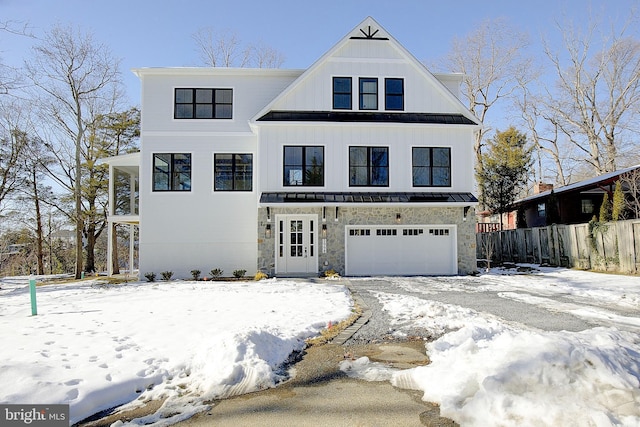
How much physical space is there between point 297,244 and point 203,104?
700 cm

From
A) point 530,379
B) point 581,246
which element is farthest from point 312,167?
point 530,379

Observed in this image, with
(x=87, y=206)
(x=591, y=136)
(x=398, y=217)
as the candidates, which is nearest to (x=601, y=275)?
(x=398, y=217)

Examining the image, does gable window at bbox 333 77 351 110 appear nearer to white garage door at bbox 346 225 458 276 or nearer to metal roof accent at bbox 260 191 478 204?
metal roof accent at bbox 260 191 478 204

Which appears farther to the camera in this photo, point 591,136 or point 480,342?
point 591,136

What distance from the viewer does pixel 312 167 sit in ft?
53.9

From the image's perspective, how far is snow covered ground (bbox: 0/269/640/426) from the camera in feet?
10.6

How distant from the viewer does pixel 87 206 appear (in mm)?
25859

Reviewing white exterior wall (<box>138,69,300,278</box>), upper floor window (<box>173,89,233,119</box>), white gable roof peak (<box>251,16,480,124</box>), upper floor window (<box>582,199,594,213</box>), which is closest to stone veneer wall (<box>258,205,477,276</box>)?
white exterior wall (<box>138,69,300,278</box>)

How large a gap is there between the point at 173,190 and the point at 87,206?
12.1 meters

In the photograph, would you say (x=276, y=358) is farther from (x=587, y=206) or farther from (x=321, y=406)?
(x=587, y=206)

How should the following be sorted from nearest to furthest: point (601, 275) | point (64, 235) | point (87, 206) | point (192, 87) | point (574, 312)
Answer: point (574, 312) → point (601, 275) → point (192, 87) → point (87, 206) → point (64, 235)

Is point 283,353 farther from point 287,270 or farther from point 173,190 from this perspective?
point 173,190

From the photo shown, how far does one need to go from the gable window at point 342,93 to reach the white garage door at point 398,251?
493 cm

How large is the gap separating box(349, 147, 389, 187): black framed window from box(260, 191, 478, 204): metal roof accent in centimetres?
51
